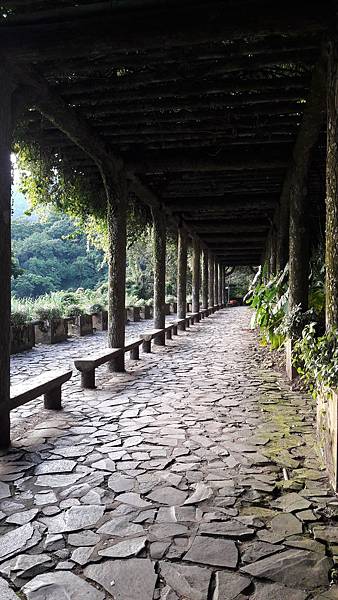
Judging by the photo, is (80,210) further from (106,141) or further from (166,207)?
(166,207)

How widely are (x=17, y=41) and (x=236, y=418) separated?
4094 mm

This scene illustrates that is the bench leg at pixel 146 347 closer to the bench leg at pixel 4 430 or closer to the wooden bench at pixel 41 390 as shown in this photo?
the wooden bench at pixel 41 390

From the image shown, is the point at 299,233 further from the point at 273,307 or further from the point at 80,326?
the point at 80,326

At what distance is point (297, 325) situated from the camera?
6559 millimetres

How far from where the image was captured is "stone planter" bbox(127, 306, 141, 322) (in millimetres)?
19320

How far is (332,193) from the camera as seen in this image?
3.90 metres

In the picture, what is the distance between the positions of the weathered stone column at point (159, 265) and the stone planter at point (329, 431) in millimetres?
7535

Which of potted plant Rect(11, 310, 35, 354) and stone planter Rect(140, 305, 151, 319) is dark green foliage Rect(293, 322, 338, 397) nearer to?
potted plant Rect(11, 310, 35, 354)

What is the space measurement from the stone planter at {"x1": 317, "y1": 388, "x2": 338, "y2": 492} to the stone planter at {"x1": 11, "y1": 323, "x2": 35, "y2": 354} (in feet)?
25.7

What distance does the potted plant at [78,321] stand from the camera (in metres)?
13.9

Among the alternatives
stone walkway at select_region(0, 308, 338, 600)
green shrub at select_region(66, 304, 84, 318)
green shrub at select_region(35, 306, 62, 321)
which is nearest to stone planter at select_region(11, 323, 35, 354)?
green shrub at select_region(35, 306, 62, 321)

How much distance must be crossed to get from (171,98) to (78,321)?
30.6 ft

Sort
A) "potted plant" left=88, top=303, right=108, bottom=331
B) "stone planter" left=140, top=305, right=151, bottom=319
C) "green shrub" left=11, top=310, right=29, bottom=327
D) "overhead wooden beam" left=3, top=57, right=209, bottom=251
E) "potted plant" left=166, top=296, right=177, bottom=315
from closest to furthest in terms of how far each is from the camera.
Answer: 1. "overhead wooden beam" left=3, top=57, right=209, bottom=251
2. "green shrub" left=11, top=310, right=29, bottom=327
3. "potted plant" left=88, top=303, right=108, bottom=331
4. "stone planter" left=140, top=305, right=151, bottom=319
5. "potted plant" left=166, top=296, right=177, bottom=315

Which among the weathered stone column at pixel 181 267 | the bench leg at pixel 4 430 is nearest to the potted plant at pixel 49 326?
the weathered stone column at pixel 181 267
